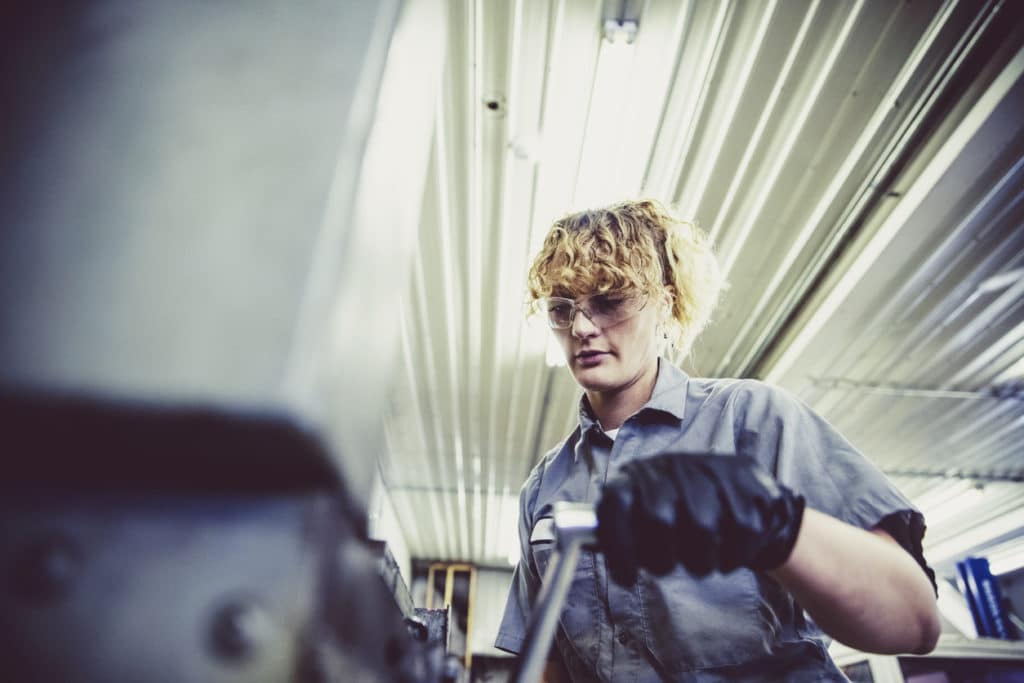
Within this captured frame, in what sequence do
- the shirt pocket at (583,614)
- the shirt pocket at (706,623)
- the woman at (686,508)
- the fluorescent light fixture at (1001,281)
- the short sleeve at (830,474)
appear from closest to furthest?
the woman at (686,508) < the short sleeve at (830,474) < the shirt pocket at (706,623) < the shirt pocket at (583,614) < the fluorescent light fixture at (1001,281)

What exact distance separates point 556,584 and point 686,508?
147 millimetres

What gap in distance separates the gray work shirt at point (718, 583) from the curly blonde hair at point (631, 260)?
0.21m

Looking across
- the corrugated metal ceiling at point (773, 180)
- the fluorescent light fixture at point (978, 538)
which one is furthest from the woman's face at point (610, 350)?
the fluorescent light fixture at point (978, 538)

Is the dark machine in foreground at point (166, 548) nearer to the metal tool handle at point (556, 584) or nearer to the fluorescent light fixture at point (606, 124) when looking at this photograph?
the metal tool handle at point (556, 584)

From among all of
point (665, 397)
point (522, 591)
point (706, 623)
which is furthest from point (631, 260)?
point (522, 591)

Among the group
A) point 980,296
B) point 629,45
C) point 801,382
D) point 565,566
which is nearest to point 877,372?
point 801,382

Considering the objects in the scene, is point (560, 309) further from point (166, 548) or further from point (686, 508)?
point (166, 548)

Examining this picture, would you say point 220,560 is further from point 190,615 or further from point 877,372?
point 877,372

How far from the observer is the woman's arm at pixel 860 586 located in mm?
679

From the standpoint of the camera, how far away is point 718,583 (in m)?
1.01

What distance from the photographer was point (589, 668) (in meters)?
1.17

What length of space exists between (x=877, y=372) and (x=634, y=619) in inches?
138

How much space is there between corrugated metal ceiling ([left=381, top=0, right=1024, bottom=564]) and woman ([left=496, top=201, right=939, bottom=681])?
3.65 ft

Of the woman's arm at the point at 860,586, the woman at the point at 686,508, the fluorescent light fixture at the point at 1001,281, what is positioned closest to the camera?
the woman at the point at 686,508
